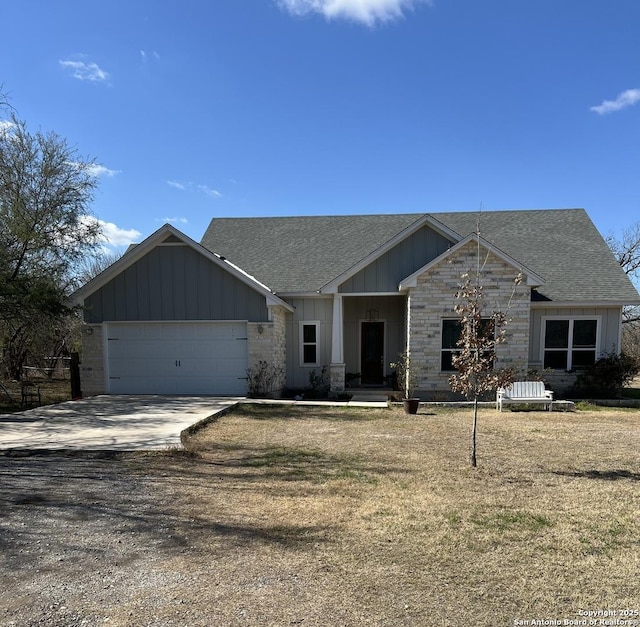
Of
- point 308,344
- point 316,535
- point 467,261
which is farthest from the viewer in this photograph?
point 308,344

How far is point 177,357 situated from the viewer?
46.8 ft

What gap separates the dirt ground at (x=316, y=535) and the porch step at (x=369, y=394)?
613cm

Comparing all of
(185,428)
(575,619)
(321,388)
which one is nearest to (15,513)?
(185,428)

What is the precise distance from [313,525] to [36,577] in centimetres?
241

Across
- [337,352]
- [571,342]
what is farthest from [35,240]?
[571,342]

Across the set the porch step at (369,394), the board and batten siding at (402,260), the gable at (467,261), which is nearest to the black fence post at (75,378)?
the porch step at (369,394)

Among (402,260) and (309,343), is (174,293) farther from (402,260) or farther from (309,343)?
(402,260)

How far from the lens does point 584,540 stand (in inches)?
165

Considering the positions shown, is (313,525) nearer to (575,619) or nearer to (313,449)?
(575,619)

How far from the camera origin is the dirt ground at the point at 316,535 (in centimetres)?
314

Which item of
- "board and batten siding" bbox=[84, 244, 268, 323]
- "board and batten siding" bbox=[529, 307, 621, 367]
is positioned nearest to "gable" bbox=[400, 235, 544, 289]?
"board and batten siding" bbox=[529, 307, 621, 367]

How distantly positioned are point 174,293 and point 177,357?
2.06 meters

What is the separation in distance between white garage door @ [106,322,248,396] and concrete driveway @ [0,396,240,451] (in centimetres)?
62

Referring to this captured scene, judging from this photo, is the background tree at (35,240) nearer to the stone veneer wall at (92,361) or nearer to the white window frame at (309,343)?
the stone veneer wall at (92,361)
